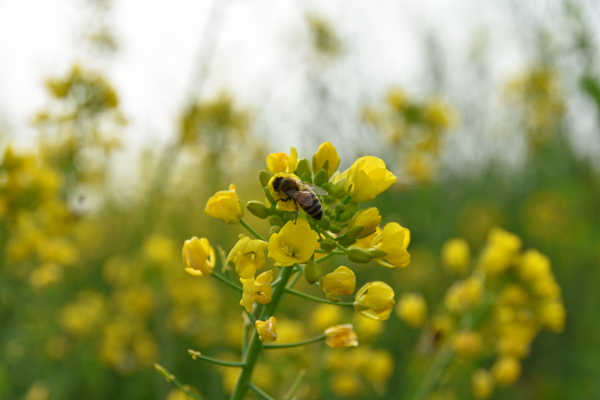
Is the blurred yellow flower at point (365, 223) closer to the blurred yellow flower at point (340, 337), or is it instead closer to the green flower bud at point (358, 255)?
the green flower bud at point (358, 255)

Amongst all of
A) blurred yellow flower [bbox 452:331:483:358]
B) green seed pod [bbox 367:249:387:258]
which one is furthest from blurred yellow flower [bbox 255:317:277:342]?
blurred yellow flower [bbox 452:331:483:358]

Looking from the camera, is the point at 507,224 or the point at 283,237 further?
the point at 507,224

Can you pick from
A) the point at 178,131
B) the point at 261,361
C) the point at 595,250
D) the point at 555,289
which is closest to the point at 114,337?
the point at 261,361

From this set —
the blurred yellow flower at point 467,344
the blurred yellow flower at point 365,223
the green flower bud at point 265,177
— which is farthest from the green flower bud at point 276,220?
the blurred yellow flower at point 467,344

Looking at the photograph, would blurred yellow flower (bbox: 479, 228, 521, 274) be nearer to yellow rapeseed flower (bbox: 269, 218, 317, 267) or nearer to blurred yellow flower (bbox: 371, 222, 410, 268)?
blurred yellow flower (bbox: 371, 222, 410, 268)

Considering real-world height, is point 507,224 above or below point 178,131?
below

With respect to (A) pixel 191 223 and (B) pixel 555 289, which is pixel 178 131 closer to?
(A) pixel 191 223
